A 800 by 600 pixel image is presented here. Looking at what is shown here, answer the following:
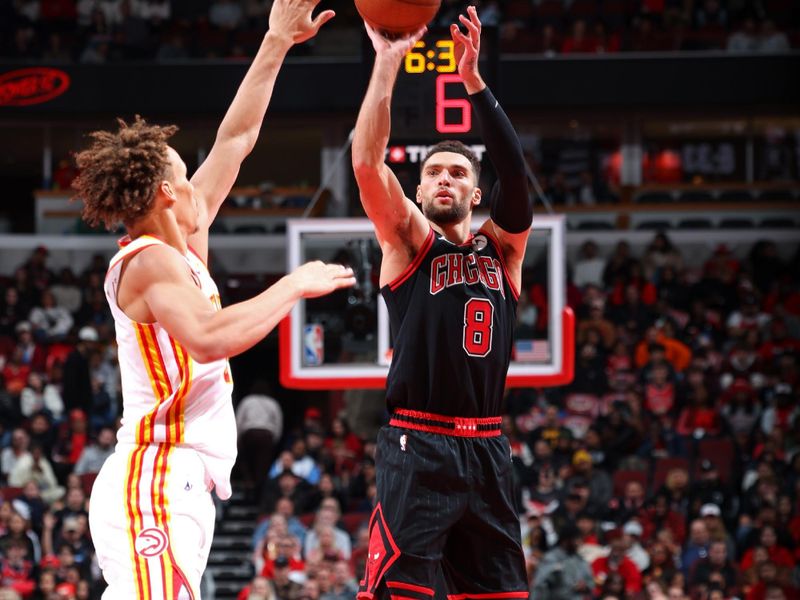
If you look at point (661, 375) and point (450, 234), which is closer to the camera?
point (450, 234)

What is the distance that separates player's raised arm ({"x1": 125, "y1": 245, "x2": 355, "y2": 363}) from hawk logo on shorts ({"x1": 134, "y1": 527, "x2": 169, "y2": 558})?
1.96 ft

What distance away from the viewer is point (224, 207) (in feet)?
62.1

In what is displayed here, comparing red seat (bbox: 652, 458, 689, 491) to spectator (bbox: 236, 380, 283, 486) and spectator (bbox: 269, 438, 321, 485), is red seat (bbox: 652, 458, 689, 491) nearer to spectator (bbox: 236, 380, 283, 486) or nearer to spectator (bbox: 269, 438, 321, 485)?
spectator (bbox: 269, 438, 321, 485)

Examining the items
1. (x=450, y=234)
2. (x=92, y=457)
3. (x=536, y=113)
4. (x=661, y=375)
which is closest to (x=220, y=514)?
(x=92, y=457)

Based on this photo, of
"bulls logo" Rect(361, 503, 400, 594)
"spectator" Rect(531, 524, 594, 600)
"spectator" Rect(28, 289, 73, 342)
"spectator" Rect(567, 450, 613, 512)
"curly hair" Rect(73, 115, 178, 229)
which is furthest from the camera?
"spectator" Rect(28, 289, 73, 342)

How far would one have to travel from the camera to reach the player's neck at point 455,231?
504 cm

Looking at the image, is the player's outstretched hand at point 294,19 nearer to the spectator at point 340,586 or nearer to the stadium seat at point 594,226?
Answer: the spectator at point 340,586

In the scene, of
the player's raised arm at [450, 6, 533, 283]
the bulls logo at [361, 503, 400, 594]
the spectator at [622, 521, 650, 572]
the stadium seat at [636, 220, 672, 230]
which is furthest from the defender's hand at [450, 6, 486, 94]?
the stadium seat at [636, 220, 672, 230]

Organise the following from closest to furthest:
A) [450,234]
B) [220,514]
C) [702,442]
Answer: [450,234]
[702,442]
[220,514]

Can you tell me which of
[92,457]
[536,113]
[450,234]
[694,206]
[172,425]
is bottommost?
[92,457]

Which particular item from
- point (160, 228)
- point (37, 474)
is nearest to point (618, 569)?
point (37, 474)

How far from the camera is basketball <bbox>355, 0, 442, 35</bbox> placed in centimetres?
488

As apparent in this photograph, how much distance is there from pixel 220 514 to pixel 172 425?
34.4ft

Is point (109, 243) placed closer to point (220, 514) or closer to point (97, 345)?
point (97, 345)
